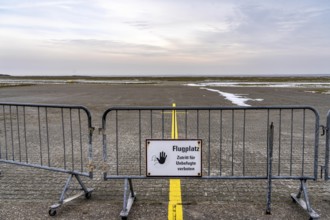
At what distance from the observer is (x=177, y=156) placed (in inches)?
184

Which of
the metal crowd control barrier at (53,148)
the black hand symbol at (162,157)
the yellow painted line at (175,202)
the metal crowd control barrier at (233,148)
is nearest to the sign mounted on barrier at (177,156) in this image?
the black hand symbol at (162,157)

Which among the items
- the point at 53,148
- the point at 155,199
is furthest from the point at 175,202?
the point at 53,148

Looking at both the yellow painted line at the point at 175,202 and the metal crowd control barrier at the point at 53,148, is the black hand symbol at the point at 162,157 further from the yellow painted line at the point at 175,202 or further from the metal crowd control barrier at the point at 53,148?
the metal crowd control barrier at the point at 53,148

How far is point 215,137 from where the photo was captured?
9.88 metres

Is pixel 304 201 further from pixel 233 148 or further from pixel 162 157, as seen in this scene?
pixel 233 148

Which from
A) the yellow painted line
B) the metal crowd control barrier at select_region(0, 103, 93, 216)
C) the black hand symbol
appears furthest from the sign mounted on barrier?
the metal crowd control barrier at select_region(0, 103, 93, 216)

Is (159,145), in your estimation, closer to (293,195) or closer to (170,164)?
(170,164)

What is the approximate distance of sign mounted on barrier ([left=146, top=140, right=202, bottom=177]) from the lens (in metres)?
4.66

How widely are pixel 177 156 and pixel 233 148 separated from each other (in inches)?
154

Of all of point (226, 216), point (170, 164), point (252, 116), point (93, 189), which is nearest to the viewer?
point (226, 216)

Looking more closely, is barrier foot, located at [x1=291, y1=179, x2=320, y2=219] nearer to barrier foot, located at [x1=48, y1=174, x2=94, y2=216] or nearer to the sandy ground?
the sandy ground

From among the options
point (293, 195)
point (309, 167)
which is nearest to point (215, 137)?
point (309, 167)

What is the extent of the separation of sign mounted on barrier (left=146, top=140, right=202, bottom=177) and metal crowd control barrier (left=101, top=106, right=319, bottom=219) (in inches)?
9.5

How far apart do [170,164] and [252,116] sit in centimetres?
1102
